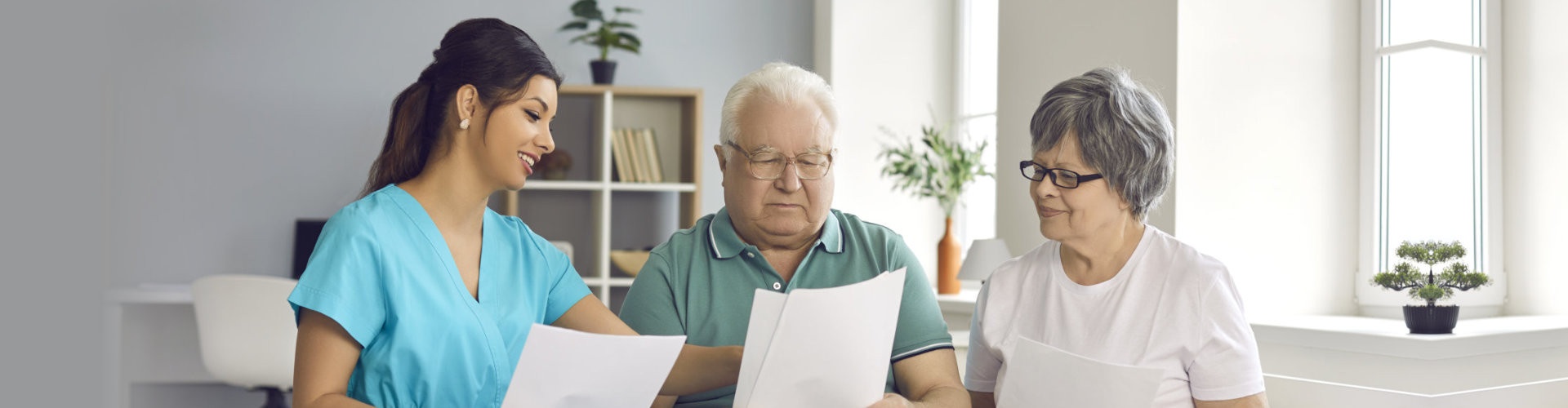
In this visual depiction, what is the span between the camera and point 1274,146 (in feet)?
10.3

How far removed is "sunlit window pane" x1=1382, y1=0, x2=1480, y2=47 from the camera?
10.3ft

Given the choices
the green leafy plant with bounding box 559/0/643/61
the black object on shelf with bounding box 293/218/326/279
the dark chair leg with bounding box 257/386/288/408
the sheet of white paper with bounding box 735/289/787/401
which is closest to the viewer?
the sheet of white paper with bounding box 735/289/787/401

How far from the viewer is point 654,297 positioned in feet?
4.75

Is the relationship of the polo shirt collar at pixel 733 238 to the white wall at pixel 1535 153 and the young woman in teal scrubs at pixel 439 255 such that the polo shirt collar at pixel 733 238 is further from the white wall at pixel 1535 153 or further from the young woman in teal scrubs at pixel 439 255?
the white wall at pixel 1535 153

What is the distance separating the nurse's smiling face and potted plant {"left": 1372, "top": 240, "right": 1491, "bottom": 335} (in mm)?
2206

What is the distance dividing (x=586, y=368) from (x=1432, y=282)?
2.31m

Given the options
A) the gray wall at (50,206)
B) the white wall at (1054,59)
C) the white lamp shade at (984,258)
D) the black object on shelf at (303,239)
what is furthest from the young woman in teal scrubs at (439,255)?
the black object on shelf at (303,239)

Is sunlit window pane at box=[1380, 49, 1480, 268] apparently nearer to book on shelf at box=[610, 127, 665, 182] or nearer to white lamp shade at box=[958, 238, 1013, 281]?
white lamp shade at box=[958, 238, 1013, 281]

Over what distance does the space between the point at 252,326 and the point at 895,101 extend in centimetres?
270

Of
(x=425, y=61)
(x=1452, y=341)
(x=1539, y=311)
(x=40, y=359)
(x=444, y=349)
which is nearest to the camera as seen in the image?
(x=40, y=359)

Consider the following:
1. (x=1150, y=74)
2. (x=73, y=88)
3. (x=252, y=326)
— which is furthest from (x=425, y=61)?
(x=73, y=88)

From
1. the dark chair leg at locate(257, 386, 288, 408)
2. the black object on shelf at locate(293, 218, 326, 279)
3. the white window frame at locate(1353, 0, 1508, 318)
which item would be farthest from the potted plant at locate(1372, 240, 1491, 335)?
the black object on shelf at locate(293, 218, 326, 279)

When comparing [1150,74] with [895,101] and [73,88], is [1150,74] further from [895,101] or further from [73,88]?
[73,88]

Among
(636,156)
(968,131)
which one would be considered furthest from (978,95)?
(636,156)
